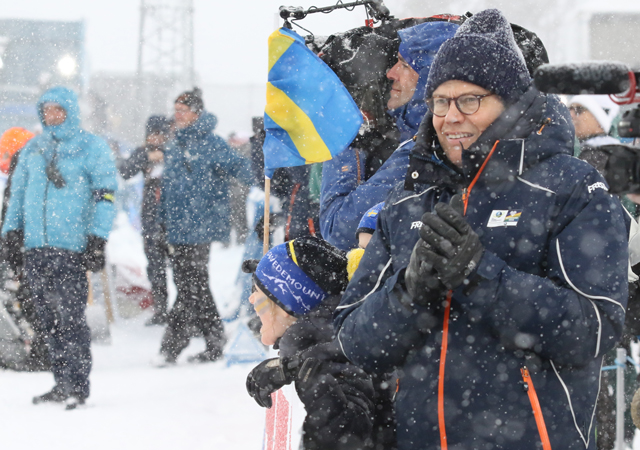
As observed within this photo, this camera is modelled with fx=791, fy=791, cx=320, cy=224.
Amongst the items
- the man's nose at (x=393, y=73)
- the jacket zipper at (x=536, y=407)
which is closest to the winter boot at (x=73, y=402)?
the man's nose at (x=393, y=73)

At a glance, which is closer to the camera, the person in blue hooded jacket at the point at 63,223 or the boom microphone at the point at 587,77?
the boom microphone at the point at 587,77

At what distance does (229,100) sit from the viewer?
1934 cm

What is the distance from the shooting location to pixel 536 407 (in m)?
1.71

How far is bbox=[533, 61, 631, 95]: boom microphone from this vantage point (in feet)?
3.82

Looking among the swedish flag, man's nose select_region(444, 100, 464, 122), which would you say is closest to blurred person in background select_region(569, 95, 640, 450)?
the swedish flag

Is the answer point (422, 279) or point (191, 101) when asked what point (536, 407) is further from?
point (191, 101)

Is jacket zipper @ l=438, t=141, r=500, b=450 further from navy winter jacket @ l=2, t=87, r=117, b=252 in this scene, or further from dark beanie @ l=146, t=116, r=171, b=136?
dark beanie @ l=146, t=116, r=171, b=136

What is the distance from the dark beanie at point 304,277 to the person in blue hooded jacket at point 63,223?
3207 millimetres

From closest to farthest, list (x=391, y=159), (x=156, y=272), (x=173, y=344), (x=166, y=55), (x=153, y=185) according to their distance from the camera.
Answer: (x=391, y=159) < (x=173, y=344) < (x=156, y=272) < (x=153, y=185) < (x=166, y=55)

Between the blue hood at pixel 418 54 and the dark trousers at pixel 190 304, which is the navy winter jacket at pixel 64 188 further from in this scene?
the blue hood at pixel 418 54

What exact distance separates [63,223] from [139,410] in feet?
4.60

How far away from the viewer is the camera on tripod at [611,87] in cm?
117

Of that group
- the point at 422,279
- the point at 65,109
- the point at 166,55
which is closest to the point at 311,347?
the point at 422,279

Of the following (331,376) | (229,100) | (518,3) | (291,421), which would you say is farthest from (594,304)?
(518,3)
